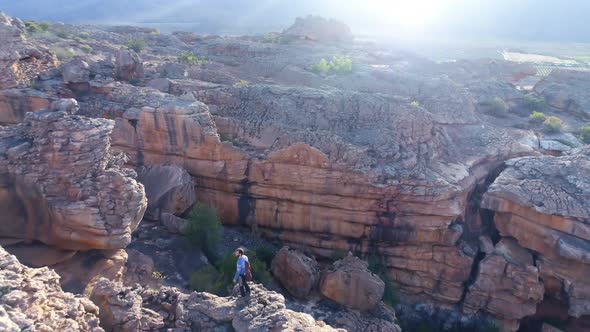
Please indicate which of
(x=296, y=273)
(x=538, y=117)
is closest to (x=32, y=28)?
(x=296, y=273)

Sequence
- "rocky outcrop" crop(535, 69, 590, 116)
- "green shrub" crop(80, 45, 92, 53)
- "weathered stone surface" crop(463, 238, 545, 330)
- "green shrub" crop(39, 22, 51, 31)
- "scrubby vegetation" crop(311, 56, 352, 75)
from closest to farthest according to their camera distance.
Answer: "weathered stone surface" crop(463, 238, 545, 330)
"green shrub" crop(80, 45, 92, 53)
"rocky outcrop" crop(535, 69, 590, 116)
"scrubby vegetation" crop(311, 56, 352, 75)
"green shrub" crop(39, 22, 51, 31)

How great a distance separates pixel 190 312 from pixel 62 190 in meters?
4.81

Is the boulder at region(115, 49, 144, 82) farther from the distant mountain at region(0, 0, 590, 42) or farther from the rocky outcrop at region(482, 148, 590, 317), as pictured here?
the distant mountain at region(0, 0, 590, 42)

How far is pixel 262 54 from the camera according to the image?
107ft

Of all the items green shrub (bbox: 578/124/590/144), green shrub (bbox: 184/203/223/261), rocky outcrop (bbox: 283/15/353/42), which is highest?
rocky outcrop (bbox: 283/15/353/42)

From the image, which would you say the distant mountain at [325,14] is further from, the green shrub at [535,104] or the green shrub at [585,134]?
the green shrub at [585,134]

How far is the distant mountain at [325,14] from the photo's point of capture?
308 ft

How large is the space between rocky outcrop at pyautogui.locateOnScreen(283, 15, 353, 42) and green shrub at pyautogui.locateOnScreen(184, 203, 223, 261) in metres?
32.0

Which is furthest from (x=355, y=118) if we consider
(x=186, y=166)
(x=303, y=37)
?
(x=303, y=37)

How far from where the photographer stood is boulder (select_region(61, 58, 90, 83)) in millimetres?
18359

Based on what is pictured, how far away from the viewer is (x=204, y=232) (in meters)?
14.4

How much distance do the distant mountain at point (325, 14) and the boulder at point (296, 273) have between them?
256ft

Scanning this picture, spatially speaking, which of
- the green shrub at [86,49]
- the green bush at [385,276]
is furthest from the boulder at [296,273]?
the green shrub at [86,49]

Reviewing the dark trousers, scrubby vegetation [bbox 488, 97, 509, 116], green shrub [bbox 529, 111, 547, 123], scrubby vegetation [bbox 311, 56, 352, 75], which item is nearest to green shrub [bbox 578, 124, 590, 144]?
green shrub [bbox 529, 111, 547, 123]
